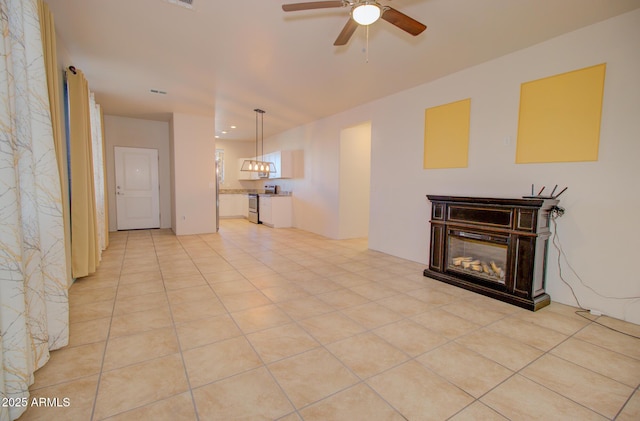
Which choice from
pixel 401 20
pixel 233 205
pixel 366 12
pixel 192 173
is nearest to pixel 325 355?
pixel 366 12

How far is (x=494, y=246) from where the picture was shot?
3.25 m

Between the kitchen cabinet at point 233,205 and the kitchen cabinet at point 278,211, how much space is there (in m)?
2.23

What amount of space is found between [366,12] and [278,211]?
646 cm

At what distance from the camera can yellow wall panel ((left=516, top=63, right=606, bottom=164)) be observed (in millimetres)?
2799

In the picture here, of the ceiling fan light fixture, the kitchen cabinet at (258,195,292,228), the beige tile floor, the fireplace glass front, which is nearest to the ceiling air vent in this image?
the ceiling fan light fixture

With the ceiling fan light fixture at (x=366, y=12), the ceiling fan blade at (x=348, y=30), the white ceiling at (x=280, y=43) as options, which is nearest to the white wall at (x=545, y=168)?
the white ceiling at (x=280, y=43)

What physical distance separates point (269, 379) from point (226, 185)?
9.32 m

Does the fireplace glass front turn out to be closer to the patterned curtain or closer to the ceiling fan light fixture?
the ceiling fan light fixture

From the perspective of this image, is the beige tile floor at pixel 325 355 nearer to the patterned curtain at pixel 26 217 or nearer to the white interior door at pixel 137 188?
the patterned curtain at pixel 26 217

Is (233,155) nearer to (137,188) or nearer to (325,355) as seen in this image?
(137,188)

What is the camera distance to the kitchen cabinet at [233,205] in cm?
1001

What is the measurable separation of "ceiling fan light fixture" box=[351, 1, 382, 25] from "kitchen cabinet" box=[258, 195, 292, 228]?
631 cm

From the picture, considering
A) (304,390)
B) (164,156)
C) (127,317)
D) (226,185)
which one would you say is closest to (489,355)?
(304,390)

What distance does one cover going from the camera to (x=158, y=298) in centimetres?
309
